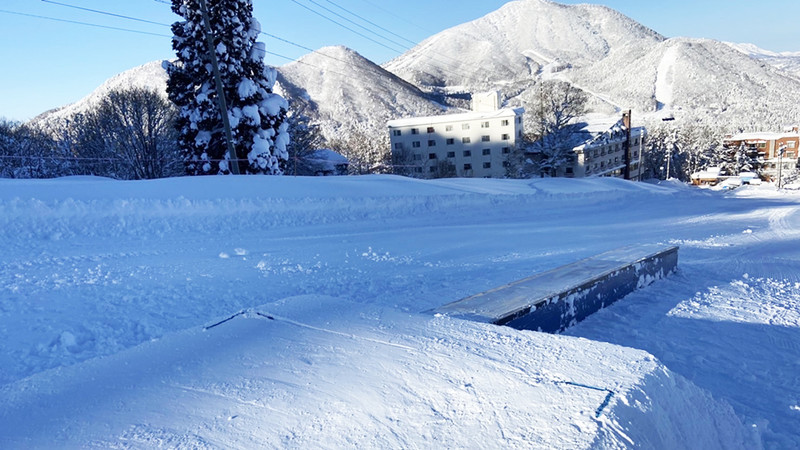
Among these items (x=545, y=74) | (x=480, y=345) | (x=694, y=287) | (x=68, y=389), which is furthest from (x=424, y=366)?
(x=545, y=74)

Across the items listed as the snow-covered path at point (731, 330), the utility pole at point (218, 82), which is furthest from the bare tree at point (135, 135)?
the snow-covered path at point (731, 330)

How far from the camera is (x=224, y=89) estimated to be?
19.3 meters

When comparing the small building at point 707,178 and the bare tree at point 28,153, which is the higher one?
the bare tree at point 28,153

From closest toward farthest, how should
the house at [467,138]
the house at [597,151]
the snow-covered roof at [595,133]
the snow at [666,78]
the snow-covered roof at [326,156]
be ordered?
1. the snow-covered roof at [326,156]
2. the snow-covered roof at [595,133]
3. the house at [597,151]
4. the house at [467,138]
5. the snow at [666,78]

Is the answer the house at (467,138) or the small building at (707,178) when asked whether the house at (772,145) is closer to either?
the small building at (707,178)

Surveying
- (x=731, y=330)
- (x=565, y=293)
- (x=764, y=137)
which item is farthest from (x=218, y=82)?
(x=764, y=137)

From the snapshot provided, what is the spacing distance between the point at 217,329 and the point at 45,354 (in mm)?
2001

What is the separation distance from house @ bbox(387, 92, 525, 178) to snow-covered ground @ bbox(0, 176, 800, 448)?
41003 mm

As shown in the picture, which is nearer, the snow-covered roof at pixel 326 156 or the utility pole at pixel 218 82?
the utility pole at pixel 218 82

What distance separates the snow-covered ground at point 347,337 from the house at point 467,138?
41.0 meters

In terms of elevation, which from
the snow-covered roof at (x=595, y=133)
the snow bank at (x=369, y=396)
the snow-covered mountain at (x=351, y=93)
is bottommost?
the snow bank at (x=369, y=396)

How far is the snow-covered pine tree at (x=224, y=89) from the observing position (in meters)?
18.8

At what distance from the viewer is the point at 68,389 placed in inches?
81.3

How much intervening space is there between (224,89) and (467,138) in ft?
128
